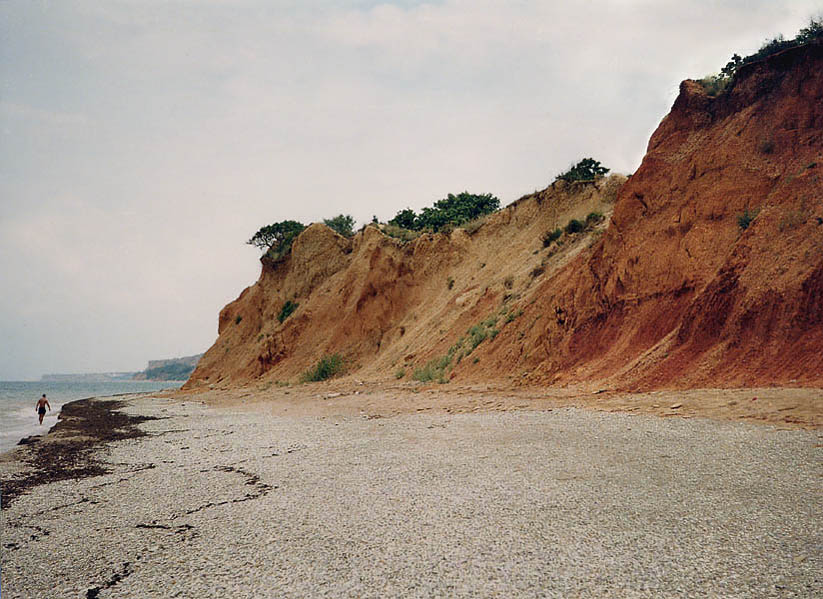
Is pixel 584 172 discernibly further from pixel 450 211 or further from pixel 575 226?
pixel 450 211

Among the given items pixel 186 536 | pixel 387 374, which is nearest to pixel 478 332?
pixel 387 374

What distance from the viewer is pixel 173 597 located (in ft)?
12.9

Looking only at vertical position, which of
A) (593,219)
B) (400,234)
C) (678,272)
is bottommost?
(678,272)

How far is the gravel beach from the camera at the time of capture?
13.3 ft

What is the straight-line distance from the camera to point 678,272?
53.6ft

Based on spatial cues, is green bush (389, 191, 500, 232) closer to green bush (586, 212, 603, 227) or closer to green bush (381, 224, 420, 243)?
green bush (381, 224, 420, 243)

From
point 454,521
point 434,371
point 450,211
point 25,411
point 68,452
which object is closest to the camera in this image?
point 454,521

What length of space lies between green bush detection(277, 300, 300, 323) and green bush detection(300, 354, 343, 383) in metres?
9.94

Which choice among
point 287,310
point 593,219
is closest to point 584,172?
point 593,219

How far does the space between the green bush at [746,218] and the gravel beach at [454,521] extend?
Result: 8.70 metres

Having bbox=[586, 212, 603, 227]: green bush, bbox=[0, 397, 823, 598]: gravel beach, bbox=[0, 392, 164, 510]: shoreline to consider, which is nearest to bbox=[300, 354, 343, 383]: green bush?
bbox=[0, 392, 164, 510]: shoreline

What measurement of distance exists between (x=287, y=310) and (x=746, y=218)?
33315 millimetres

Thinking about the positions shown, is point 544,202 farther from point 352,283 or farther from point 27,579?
point 27,579

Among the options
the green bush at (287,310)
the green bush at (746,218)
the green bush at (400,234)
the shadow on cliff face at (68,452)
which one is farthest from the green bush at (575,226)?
the green bush at (287,310)
